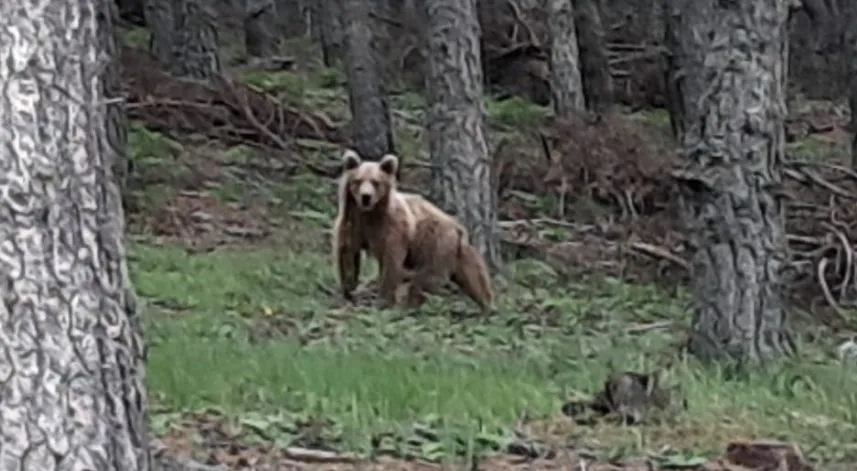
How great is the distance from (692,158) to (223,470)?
455cm

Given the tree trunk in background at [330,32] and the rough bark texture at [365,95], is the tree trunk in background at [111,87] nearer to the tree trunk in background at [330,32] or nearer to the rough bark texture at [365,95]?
the rough bark texture at [365,95]

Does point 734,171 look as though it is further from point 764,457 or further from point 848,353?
point 764,457

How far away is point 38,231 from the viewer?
502 centimetres

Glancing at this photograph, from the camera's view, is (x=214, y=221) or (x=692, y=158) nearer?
(x=692, y=158)

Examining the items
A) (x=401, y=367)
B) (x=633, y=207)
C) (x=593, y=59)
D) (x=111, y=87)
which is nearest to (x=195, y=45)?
(x=593, y=59)

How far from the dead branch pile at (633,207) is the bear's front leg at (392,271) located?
290 cm

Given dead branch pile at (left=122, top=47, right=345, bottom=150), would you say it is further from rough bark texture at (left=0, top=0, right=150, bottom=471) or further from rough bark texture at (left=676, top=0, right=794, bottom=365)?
rough bark texture at (left=0, top=0, right=150, bottom=471)

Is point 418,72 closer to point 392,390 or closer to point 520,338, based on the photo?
point 520,338

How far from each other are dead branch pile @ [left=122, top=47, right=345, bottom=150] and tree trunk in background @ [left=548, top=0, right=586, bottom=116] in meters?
3.02

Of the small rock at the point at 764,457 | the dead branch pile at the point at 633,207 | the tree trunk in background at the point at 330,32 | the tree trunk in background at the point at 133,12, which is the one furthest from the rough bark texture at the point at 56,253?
the tree trunk in background at the point at 133,12

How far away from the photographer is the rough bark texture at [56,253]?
198 inches

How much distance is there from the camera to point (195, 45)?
84.3 ft

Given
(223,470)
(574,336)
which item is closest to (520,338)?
(574,336)

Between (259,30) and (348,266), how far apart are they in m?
18.3
